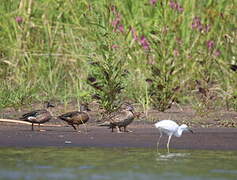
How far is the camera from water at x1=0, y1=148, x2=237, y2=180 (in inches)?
278

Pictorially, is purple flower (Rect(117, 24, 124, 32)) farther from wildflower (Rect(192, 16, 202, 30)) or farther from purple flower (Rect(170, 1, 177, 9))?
purple flower (Rect(170, 1, 177, 9))

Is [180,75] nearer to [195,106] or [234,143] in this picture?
[195,106]

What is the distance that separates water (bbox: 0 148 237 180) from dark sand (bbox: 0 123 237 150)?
0.33 metres

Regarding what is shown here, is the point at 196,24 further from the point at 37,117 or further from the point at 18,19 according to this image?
the point at 37,117

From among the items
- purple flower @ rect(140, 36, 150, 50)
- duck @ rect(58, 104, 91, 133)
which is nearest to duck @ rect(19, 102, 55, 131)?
duck @ rect(58, 104, 91, 133)

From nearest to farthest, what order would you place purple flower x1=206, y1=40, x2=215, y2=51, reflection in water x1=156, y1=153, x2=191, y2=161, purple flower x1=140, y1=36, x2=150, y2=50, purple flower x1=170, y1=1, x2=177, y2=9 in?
reflection in water x1=156, y1=153, x2=191, y2=161 < purple flower x1=170, y1=1, x2=177, y2=9 < purple flower x1=206, y1=40, x2=215, y2=51 < purple flower x1=140, y1=36, x2=150, y2=50

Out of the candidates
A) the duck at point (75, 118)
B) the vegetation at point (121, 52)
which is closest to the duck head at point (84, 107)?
the vegetation at point (121, 52)

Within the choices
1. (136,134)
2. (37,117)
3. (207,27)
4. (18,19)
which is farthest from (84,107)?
(18,19)

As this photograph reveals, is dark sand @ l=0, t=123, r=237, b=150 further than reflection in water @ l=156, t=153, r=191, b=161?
Yes

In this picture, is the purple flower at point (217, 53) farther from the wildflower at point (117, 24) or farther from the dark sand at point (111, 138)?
the dark sand at point (111, 138)

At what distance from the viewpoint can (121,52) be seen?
12484mm

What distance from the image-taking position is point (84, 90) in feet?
42.4

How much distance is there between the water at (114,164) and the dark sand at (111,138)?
335 mm

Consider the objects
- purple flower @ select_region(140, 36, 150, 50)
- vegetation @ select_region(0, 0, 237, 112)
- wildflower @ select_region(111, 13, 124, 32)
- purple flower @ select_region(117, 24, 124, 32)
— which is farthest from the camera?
purple flower @ select_region(117, 24, 124, 32)
